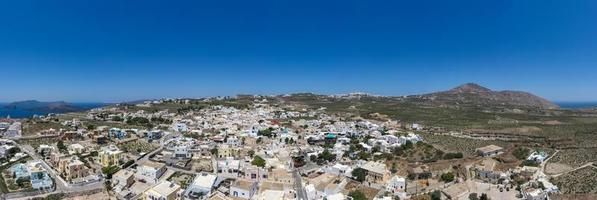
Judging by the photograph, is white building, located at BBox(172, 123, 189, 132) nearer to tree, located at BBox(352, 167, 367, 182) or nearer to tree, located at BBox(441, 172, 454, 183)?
tree, located at BBox(352, 167, 367, 182)

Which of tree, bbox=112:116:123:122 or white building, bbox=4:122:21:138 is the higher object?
tree, bbox=112:116:123:122

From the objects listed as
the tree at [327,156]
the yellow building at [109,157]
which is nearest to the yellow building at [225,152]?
the tree at [327,156]

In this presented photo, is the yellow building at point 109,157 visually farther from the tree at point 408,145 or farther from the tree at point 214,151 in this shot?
the tree at point 408,145

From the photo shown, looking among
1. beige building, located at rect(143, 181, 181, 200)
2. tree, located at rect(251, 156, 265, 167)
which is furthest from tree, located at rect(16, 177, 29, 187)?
tree, located at rect(251, 156, 265, 167)

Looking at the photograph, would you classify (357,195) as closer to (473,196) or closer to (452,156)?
(473,196)

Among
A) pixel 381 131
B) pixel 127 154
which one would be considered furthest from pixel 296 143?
pixel 127 154

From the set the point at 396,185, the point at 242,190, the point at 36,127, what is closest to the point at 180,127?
the point at 36,127
